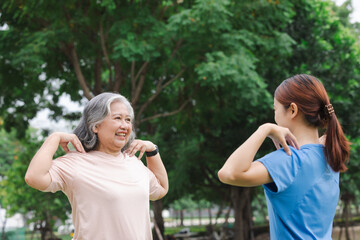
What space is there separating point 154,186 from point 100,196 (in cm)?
55

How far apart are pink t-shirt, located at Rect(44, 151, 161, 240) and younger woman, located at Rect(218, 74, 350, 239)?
2.49 feet

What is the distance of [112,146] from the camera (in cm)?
295

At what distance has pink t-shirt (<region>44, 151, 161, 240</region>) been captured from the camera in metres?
2.73

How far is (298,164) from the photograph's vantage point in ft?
7.62

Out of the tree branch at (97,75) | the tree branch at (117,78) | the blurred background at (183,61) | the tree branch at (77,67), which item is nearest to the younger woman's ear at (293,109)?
the blurred background at (183,61)

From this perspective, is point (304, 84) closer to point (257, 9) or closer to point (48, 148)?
point (48, 148)

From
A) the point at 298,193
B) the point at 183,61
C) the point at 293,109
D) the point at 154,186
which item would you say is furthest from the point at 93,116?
the point at 183,61

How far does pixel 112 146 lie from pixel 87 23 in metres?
8.39

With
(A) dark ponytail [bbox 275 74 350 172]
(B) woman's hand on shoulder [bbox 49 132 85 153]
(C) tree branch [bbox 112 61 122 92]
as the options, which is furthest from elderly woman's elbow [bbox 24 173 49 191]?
(C) tree branch [bbox 112 61 122 92]

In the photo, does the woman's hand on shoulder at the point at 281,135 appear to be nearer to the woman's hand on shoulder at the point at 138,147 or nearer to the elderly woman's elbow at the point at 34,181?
the woman's hand on shoulder at the point at 138,147

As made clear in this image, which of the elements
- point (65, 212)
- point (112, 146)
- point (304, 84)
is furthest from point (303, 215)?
point (65, 212)

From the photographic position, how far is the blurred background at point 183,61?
1034cm

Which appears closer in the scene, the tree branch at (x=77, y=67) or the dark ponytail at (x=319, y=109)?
the dark ponytail at (x=319, y=109)

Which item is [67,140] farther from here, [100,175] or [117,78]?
[117,78]
